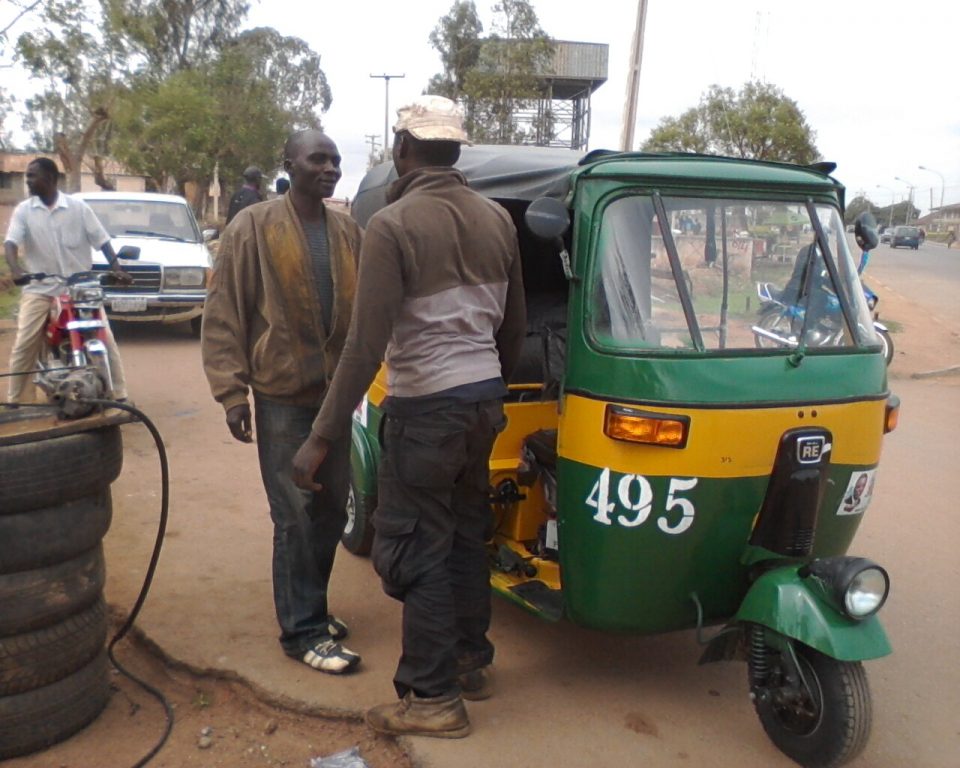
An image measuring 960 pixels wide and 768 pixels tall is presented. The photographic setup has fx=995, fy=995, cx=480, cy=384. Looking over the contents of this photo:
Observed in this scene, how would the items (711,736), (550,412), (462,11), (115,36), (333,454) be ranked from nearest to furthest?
(711,736) → (333,454) → (550,412) → (115,36) → (462,11)

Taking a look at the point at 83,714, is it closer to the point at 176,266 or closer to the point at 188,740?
the point at 188,740

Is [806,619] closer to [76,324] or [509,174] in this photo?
[509,174]

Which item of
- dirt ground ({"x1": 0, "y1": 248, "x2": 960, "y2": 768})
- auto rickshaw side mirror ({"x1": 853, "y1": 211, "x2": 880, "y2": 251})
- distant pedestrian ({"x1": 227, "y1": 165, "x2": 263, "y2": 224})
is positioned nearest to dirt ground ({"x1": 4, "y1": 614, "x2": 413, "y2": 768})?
dirt ground ({"x1": 0, "y1": 248, "x2": 960, "y2": 768})

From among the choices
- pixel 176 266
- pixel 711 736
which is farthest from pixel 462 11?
pixel 711 736

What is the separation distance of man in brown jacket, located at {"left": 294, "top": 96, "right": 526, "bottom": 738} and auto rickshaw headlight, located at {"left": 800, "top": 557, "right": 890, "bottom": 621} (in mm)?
1131

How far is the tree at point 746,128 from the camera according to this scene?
82.0 ft

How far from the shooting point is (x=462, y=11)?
30922 mm

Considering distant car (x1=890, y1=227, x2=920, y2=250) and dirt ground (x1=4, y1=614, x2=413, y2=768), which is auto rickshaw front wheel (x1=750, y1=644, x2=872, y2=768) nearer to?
dirt ground (x1=4, y1=614, x2=413, y2=768)

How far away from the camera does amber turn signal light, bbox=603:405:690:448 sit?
10.3ft

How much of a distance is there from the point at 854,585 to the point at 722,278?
1.20 m

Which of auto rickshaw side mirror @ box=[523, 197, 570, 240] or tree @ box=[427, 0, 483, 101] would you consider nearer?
auto rickshaw side mirror @ box=[523, 197, 570, 240]

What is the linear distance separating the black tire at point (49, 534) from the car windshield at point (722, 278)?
5.65 ft

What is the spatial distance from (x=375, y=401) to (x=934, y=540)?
3276 mm

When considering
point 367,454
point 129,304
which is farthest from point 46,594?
point 129,304
